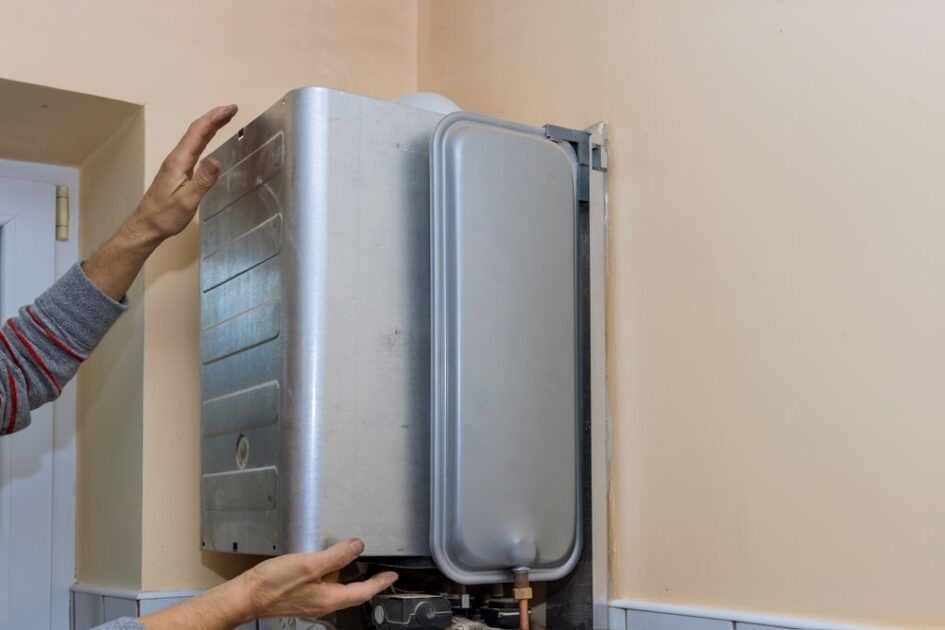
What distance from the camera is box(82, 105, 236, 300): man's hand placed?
151 cm

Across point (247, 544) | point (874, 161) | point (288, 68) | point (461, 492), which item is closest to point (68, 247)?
point (288, 68)

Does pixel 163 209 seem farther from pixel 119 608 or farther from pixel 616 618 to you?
pixel 616 618

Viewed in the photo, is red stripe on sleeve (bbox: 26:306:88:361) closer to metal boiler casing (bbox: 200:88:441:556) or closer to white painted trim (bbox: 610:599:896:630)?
metal boiler casing (bbox: 200:88:441:556)

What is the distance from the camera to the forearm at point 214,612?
1.27 meters

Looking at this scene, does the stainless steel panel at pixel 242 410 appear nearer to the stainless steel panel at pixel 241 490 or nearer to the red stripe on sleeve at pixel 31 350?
the stainless steel panel at pixel 241 490

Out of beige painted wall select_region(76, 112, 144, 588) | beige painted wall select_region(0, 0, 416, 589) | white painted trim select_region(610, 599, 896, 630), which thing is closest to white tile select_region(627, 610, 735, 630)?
white painted trim select_region(610, 599, 896, 630)

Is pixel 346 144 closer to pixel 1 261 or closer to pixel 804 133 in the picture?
pixel 804 133

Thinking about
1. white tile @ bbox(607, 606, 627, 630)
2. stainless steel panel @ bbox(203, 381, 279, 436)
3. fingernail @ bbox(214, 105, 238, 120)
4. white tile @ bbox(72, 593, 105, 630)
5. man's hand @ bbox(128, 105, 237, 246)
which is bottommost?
white tile @ bbox(72, 593, 105, 630)

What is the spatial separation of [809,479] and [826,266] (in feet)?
0.80

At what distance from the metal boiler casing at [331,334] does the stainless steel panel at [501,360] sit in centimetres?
4

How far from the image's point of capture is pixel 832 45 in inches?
48.8

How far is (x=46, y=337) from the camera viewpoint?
5.21 feet

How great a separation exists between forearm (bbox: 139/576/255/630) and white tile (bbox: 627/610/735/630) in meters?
0.50

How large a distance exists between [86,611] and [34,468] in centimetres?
27
